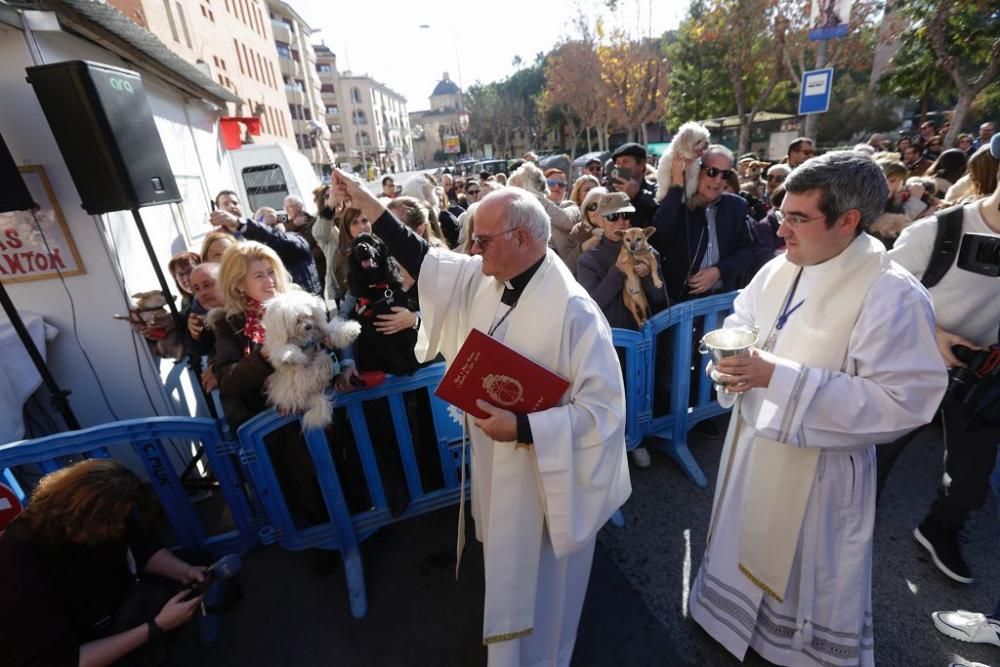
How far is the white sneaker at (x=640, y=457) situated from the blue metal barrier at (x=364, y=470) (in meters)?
1.45

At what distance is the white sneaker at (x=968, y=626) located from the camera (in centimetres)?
214

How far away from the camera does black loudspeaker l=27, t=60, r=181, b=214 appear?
2730 millimetres

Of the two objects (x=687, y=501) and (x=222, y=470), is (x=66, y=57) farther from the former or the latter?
(x=687, y=501)

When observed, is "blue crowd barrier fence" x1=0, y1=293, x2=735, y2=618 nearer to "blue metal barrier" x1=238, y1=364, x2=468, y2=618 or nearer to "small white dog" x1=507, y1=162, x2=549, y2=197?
"blue metal barrier" x1=238, y1=364, x2=468, y2=618

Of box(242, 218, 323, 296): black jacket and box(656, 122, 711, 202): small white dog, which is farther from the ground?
box(656, 122, 711, 202): small white dog

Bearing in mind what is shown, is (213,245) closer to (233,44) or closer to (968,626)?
(968,626)

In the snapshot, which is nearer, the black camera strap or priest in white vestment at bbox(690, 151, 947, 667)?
priest in white vestment at bbox(690, 151, 947, 667)

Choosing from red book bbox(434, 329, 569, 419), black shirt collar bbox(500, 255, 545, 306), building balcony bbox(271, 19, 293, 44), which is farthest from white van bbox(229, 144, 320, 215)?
building balcony bbox(271, 19, 293, 44)

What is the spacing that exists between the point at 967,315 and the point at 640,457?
210 centimetres

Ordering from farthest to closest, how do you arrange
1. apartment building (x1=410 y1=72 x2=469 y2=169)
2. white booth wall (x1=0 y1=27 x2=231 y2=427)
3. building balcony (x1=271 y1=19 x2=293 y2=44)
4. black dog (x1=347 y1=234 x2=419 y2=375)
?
apartment building (x1=410 y1=72 x2=469 y2=169)
building balcony (x1=271 y1=19 x2=293 y2=44)
white booth wall (x1=0 y1=27 x2=231 y2=427)
black dog (x1=347 y1=234 x2=419 y2=375)

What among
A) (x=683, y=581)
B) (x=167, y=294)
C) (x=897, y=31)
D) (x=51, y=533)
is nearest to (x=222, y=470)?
(x=51, y=533)

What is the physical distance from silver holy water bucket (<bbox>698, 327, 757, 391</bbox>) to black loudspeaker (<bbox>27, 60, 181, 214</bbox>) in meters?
3.56

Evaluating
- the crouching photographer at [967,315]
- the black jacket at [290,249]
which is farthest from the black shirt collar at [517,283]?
the black jacket at [290,249]

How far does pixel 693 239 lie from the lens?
3.56 meters
